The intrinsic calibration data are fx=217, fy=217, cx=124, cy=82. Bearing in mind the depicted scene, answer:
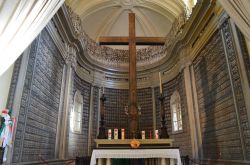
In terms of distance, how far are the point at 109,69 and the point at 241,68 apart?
784 cm

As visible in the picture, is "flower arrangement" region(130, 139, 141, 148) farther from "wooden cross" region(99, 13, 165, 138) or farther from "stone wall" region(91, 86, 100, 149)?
"stone wall" region(91, 86, 100, 149)

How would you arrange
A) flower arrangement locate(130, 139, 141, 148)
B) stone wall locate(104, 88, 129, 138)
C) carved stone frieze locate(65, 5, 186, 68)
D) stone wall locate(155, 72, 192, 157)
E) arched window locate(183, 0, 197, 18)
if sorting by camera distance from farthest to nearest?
carved stone frieze locate(65, 5, 186, 68)
stone wall locate(104, 88, 129, 138)
arched window locate(183, 0, 197, 18)
stone wall locate(155, 72, 192, 157)
flower arrangement locate(130, 139, 141, 148)

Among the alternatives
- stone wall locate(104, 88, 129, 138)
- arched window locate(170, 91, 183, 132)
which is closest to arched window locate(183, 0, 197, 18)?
arched window locate(170, 91, 183, 132)

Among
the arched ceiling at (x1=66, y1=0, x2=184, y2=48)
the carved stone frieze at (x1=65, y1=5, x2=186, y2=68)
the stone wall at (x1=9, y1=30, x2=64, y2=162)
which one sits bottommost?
the stone wall at (x1=9, y1=30, x2=64, y2=162)

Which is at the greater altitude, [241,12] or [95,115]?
[241,12]

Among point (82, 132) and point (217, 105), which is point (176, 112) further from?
point (82, 132)

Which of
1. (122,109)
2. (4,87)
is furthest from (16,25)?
(122,109)

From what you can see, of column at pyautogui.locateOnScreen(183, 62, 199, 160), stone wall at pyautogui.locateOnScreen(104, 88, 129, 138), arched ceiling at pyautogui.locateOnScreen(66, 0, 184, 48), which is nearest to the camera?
column at pyautogui.locateOnScreen(183, 62, 199, 160)

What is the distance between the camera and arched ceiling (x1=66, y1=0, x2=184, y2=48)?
444 inches

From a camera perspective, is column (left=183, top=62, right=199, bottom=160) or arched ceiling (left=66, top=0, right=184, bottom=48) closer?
Answer: column (left=183, top=62, right=199, bottom=160)

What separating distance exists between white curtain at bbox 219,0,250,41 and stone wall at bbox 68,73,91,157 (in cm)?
727

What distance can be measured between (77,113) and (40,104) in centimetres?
415

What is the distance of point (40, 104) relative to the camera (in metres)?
6.18

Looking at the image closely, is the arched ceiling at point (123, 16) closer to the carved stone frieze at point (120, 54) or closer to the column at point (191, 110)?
the carved stone frieze at point (120, 54)
